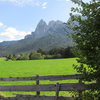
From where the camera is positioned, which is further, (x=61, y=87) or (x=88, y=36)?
(x=61, y=87)

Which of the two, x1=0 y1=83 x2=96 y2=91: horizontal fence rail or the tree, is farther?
x1=0 y1=83 x2=96 y2=91: horizontal fence rail

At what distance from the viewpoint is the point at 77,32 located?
6.74 metres

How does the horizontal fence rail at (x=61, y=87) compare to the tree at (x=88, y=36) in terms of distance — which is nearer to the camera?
the tree at (x=88, y=36)

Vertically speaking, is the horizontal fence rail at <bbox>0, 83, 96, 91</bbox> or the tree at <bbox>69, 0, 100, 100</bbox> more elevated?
the tree at <bbox>69, 0, 100, 100</bbox>

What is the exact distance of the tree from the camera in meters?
6.19

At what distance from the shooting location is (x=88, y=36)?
620cm

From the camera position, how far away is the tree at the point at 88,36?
619 centimetres

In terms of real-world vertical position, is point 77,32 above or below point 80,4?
below

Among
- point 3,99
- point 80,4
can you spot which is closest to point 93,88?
point 80,4

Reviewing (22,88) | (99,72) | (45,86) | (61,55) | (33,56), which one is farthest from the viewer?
(33,56)

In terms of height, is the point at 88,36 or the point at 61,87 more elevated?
the point at 88,36

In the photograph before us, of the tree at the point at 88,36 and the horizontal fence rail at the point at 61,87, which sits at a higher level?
the tree at the point at 88,36

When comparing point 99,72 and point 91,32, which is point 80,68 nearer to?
point 99,72

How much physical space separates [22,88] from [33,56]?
95820 millimetres
